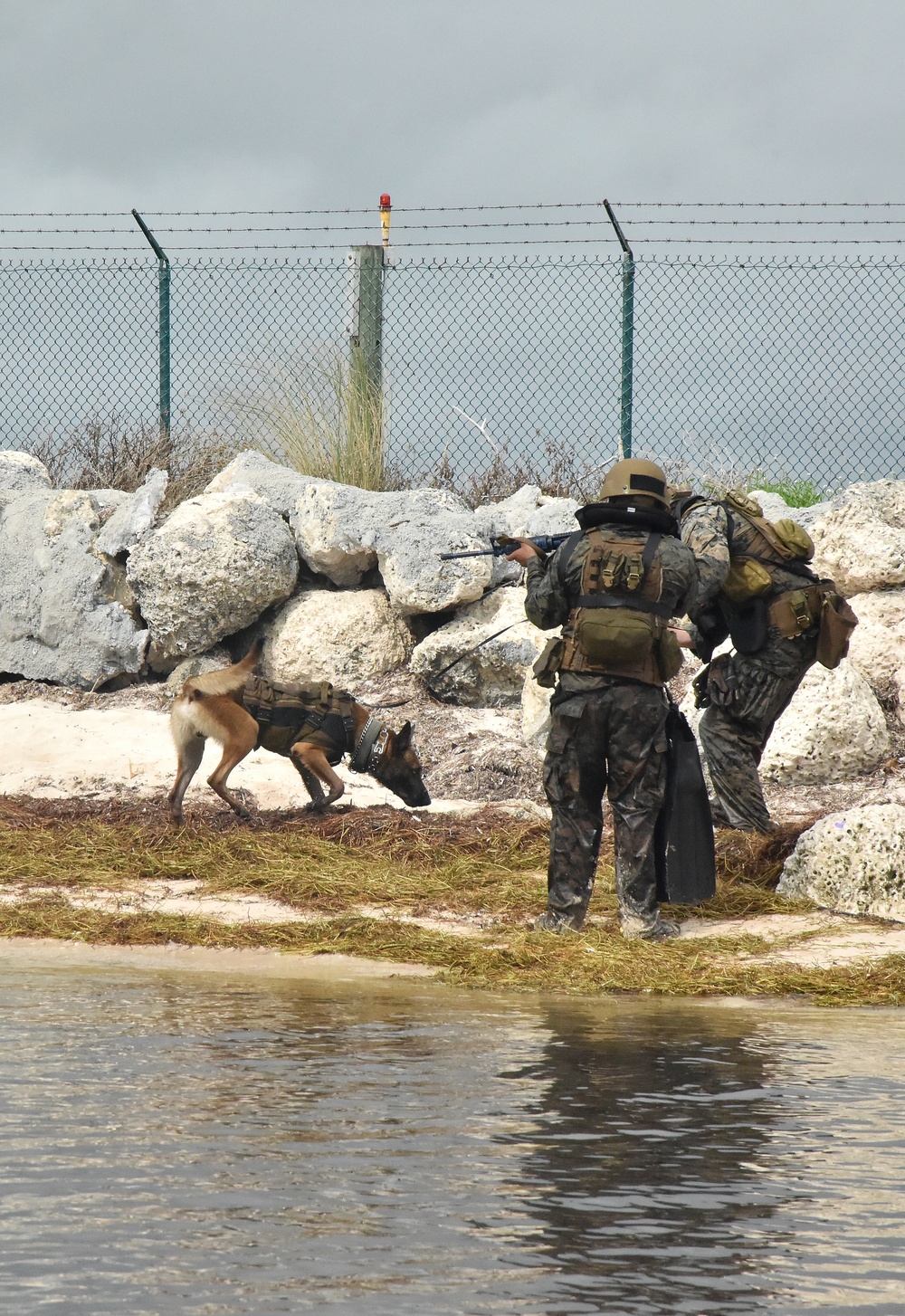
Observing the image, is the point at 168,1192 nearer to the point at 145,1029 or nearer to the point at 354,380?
the point at 145,1029

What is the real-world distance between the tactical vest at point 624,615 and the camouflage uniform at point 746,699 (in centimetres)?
74

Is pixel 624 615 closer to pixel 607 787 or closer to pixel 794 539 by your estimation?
pixel 607 787

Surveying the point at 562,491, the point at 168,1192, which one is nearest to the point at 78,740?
the point at 562,491

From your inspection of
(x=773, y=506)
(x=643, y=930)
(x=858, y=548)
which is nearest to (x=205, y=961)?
(x=643, y=930)

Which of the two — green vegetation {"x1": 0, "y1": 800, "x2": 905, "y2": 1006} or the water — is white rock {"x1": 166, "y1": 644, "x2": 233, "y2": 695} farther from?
the water

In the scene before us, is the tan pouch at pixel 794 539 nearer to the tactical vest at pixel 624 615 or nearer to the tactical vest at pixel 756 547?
the tactical vest at pixel 756 547

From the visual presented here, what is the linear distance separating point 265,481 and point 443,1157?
9493 mm

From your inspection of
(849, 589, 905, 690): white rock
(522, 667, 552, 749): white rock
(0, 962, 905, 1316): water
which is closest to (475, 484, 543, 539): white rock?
(522, 667, 552, 749): white rock

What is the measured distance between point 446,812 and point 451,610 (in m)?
2.94

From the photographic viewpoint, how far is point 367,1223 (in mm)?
3195

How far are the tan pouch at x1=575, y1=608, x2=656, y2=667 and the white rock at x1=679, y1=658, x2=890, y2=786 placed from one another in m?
3.53

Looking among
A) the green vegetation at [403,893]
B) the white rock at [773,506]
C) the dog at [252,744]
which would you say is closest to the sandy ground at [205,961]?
the green vegetation at [403,893]

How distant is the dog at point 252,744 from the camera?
8.36 m

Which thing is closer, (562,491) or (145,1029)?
(145,1029)
